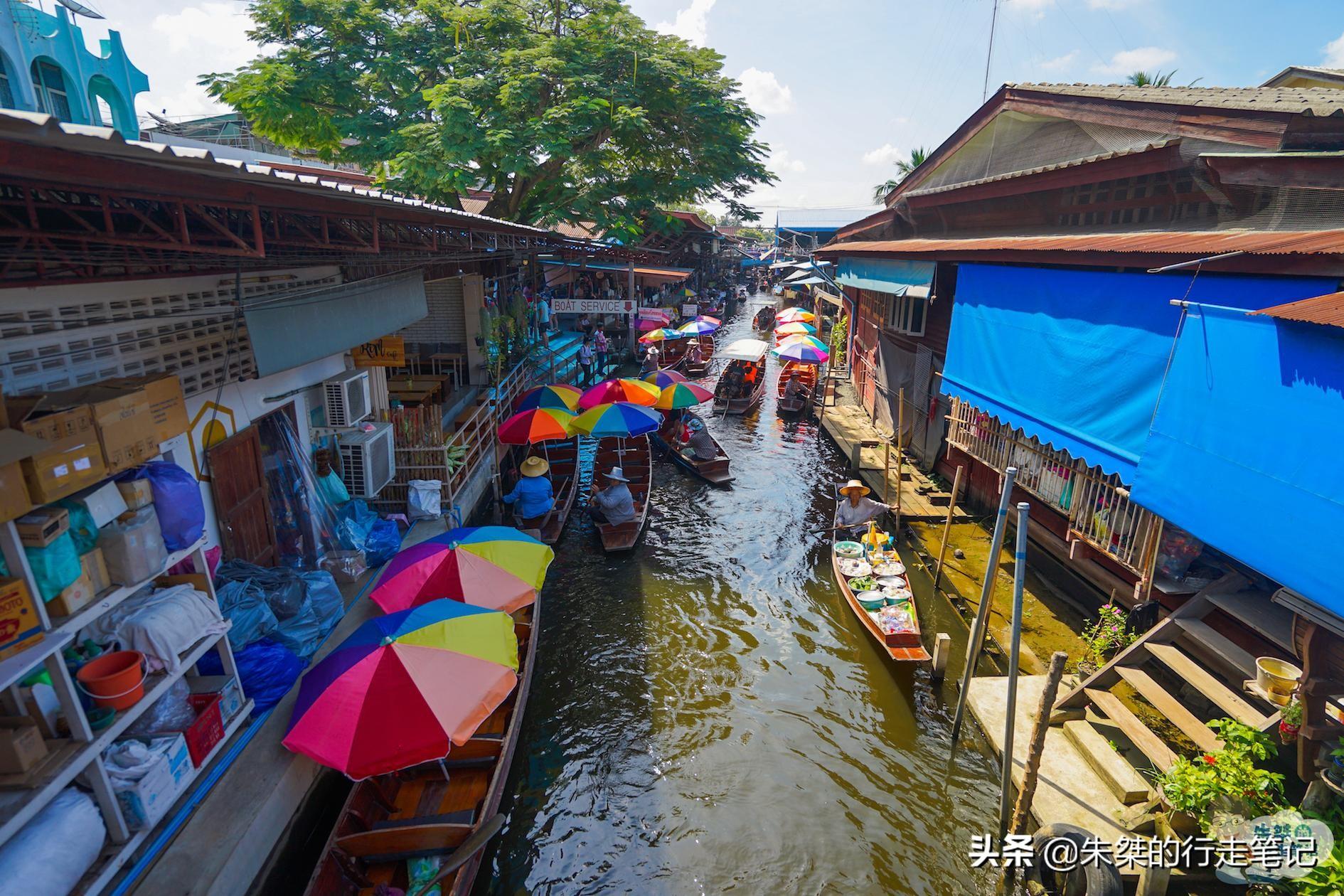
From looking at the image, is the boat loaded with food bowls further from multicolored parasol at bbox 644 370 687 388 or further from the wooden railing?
multicolored parasol at bbox 644 370 687 388

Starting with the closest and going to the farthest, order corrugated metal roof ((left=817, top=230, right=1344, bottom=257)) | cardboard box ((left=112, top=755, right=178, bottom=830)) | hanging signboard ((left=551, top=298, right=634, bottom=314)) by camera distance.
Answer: cardboard box ((left=112, top=755, right=178, bottom=830)) < corrugated metal roof ((left=817, top=230, right=1344, bottom=257)) < hanging signboard ((left=551, top=298, right=634, bottom=314))

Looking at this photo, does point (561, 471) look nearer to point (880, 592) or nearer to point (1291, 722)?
point (880, 592)

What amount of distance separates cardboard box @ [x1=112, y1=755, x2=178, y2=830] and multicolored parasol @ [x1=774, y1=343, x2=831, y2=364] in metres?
18.9

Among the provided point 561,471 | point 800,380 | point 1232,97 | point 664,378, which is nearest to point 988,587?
point 1232,97

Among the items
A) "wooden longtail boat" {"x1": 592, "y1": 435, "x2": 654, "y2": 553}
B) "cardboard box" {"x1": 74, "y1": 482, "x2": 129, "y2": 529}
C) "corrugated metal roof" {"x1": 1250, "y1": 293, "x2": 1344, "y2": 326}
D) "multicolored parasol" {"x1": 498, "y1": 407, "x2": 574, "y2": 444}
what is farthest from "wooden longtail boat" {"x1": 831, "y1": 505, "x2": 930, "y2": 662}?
"cardboard box" {"x1": 74, "y1": 482, "x2": 129, "y2": 529}

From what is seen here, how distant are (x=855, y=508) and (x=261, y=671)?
9.75 metres

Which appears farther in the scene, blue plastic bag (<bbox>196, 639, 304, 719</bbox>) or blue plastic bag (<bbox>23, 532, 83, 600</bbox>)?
blue plastic bag (<bbox>196, 639, 304, 719</bbox>)

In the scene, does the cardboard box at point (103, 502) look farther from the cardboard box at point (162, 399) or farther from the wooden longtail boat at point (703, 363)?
the wooden longtail boat at point (703, 363)

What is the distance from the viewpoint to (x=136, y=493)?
17.3ft

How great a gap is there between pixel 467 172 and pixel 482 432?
7747 millimetres

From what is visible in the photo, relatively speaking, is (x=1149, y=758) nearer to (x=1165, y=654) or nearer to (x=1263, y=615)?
(x=1165, y=654)

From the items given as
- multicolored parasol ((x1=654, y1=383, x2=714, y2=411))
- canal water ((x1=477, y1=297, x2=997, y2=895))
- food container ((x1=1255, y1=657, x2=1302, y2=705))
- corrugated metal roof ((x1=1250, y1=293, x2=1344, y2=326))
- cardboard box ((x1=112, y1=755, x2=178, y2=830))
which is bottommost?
canal water ((x1=477, y1=297, x2=997, y2=895))

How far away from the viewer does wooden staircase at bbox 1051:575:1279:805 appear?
245 inches

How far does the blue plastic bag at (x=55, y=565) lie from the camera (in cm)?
442
